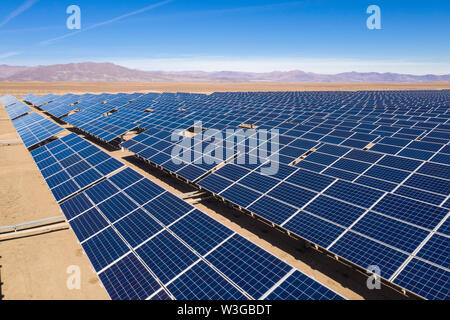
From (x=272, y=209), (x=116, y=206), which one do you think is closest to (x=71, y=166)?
(x=116, y=206)

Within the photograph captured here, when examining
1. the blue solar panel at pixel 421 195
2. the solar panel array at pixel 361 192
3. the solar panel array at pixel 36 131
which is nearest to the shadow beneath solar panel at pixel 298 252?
the solar panel array at pixel 361 192

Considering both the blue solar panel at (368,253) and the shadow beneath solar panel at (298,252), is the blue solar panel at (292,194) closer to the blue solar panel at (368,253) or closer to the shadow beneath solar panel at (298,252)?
the shadow beneath solar panel at (298,252)

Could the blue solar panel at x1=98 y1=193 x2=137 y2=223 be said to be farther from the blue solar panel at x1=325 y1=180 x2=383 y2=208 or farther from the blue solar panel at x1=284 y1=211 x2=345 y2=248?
the blue solar panel at x1=325 y1=180 x2=383 y2=208

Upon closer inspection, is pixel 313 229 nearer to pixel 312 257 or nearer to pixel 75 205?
pixel 312 257
